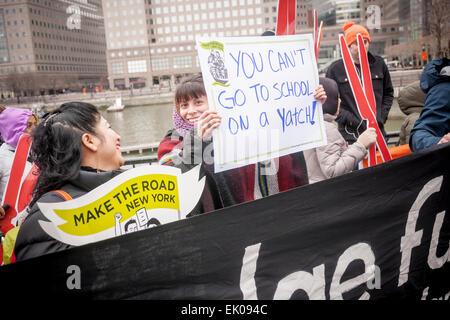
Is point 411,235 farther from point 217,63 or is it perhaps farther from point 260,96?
point 217,63

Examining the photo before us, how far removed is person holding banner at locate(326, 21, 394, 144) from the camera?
11.8 feet

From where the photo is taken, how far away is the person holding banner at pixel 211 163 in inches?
67.7

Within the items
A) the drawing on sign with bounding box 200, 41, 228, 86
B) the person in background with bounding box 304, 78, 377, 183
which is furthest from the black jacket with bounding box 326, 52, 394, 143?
the drawing on sign with bounding box 200, 41, 228, 86

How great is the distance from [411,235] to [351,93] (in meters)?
2.37

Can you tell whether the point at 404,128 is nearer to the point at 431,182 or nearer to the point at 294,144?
the point at 431,182

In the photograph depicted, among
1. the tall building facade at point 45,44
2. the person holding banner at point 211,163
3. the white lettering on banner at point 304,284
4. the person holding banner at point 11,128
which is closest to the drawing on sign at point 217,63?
the person holding banner at point 211,163

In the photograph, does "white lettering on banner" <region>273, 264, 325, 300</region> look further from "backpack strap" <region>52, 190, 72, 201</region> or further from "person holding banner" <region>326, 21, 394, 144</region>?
"person holding banner" <region>326, 21, 394, 144</region>

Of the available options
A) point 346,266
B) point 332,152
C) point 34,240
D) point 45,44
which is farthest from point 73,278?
point 45,44

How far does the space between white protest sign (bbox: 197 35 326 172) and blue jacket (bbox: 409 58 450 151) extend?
2.04 ft

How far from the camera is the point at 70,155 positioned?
140 cm

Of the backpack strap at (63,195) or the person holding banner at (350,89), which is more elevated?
the person holding banner at (350,89)

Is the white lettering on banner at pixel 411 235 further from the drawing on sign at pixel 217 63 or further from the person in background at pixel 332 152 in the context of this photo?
the drawing on sign at pixel 217 63

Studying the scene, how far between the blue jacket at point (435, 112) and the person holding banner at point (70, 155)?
1672mm

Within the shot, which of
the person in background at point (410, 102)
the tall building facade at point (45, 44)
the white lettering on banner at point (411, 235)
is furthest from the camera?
the tall building facade at point (45, 44)
